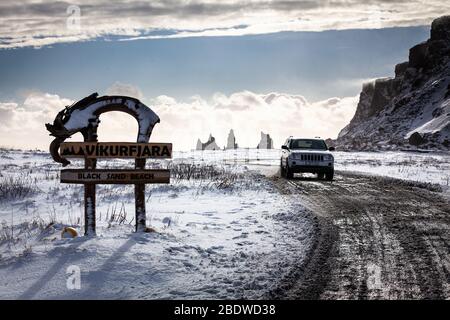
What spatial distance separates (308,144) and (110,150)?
13.9 meters

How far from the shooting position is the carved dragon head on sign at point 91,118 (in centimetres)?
649

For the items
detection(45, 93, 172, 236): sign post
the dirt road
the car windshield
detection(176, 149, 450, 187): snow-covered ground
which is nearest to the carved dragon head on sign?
detection(45, 93, 172, 236): sign post

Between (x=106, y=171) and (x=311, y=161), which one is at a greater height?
(x=106, y=171)

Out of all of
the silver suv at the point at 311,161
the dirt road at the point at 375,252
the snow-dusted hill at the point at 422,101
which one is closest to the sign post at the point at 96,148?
the dirt road at the point at 375,252

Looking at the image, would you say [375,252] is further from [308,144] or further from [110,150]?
[308,144]

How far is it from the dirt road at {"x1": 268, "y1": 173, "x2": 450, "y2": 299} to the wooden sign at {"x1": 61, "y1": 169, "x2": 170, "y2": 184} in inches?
103

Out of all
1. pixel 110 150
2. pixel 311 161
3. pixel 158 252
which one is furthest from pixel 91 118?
pixel 311 161

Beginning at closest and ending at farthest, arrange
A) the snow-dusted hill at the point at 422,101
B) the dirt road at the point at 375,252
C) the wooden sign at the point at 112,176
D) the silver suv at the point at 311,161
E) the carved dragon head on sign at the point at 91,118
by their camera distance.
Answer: the dirt road at the point at 375,252 → the wooden sign at the point at 112,176 → the carved dragon head on sign at the point at 91,118 → the silver suv at the point at 311,161 → the snow-dusted hill at the point at 422,101

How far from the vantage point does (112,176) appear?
Answer: 647 cm

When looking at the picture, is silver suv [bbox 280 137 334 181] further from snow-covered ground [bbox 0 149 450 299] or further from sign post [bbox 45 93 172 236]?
sign post [bbox 45 93 172 236]

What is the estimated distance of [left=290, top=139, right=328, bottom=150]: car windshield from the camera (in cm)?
1895

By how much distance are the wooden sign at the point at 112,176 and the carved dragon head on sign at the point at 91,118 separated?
397 mm

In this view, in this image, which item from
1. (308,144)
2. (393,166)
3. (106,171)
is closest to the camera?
(106,171)

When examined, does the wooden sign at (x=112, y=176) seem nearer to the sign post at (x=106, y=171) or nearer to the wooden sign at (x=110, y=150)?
the sign post at (x=106, y=171)
